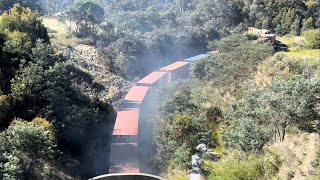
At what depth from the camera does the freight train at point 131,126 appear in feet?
54.9

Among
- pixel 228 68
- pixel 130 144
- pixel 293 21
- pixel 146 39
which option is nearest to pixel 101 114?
pixel 130 144

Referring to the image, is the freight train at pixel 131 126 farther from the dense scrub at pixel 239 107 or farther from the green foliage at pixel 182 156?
the green foliage at pixel 182 156

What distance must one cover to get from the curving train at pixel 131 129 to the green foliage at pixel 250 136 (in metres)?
5.16

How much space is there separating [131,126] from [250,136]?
8.51 m

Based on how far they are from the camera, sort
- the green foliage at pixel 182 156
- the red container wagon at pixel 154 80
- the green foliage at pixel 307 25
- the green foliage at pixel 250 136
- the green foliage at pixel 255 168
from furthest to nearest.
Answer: the green foliage at pixel 307 25
the red container wagon at pixel 154 80
the green foliage at pixel 182 156
the green foliage at pixel 250 136
the green foliage at pixel 255 168

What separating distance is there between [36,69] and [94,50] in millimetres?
15617

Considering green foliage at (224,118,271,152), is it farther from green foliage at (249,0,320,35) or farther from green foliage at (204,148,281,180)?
green foliage at (249,0,320,35)

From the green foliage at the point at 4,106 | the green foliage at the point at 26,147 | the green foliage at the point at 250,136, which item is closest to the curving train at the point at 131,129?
the green foliage at the point at 26,147

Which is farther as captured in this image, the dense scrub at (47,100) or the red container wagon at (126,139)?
the dense scrub at (47,100)

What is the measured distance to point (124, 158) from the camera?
56.0 feet

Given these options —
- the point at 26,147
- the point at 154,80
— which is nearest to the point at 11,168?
the point at 26,147

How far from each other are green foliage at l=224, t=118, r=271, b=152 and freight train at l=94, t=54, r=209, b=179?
5162 millimetres

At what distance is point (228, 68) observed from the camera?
21.4 meters

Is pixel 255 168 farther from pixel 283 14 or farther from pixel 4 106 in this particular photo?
pixel 283 14
